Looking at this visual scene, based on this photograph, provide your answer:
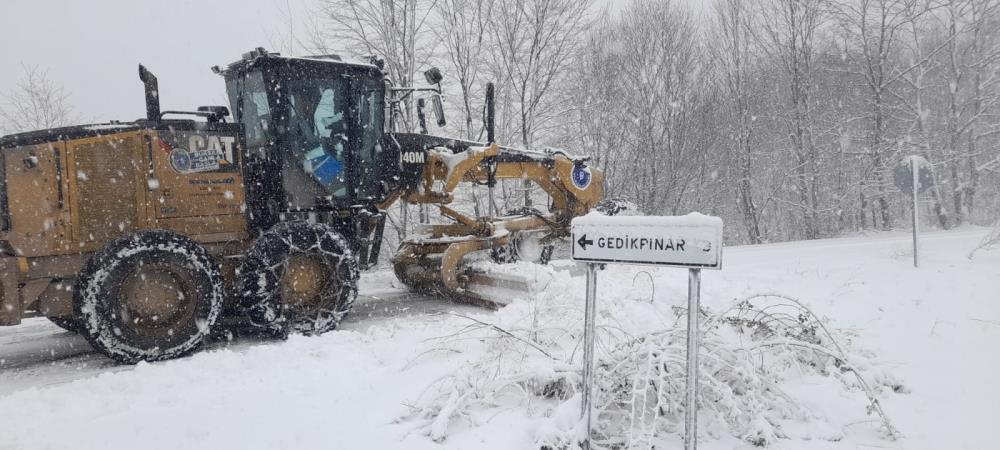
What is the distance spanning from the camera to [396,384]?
4.19m


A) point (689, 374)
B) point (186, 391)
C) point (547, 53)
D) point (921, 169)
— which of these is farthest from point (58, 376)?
point (547, 53)

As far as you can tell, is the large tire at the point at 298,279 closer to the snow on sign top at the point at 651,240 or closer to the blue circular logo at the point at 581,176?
the snow on sign top at the point at 651,240

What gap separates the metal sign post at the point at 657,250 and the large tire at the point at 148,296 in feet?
13.4

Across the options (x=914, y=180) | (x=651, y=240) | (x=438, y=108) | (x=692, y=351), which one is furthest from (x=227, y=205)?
(x=914, y=180)

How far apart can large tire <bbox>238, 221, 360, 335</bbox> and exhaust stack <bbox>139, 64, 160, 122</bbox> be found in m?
1.61

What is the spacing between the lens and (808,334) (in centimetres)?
466

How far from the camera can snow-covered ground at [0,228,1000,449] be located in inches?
131

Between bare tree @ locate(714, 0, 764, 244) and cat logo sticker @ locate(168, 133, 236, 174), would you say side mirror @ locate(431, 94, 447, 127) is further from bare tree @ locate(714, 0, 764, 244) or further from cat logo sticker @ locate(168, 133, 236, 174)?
bare tree @ locate(714, 0, 764, 244)

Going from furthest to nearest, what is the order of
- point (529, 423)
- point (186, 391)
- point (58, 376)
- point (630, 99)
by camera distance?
point (630, 99), point (58, 376), point (186, 391), point (529, 423)

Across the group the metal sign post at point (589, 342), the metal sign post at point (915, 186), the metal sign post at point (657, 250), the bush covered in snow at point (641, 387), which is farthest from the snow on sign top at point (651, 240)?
the metal sign post at point (915, 186)

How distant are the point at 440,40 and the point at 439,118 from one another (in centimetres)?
915

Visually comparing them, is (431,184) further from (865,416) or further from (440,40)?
(440,40)

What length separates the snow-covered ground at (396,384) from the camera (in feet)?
10.9

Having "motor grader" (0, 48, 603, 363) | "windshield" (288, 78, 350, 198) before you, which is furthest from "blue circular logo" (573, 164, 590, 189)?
"windshield" (288, 78, 350, 198)
